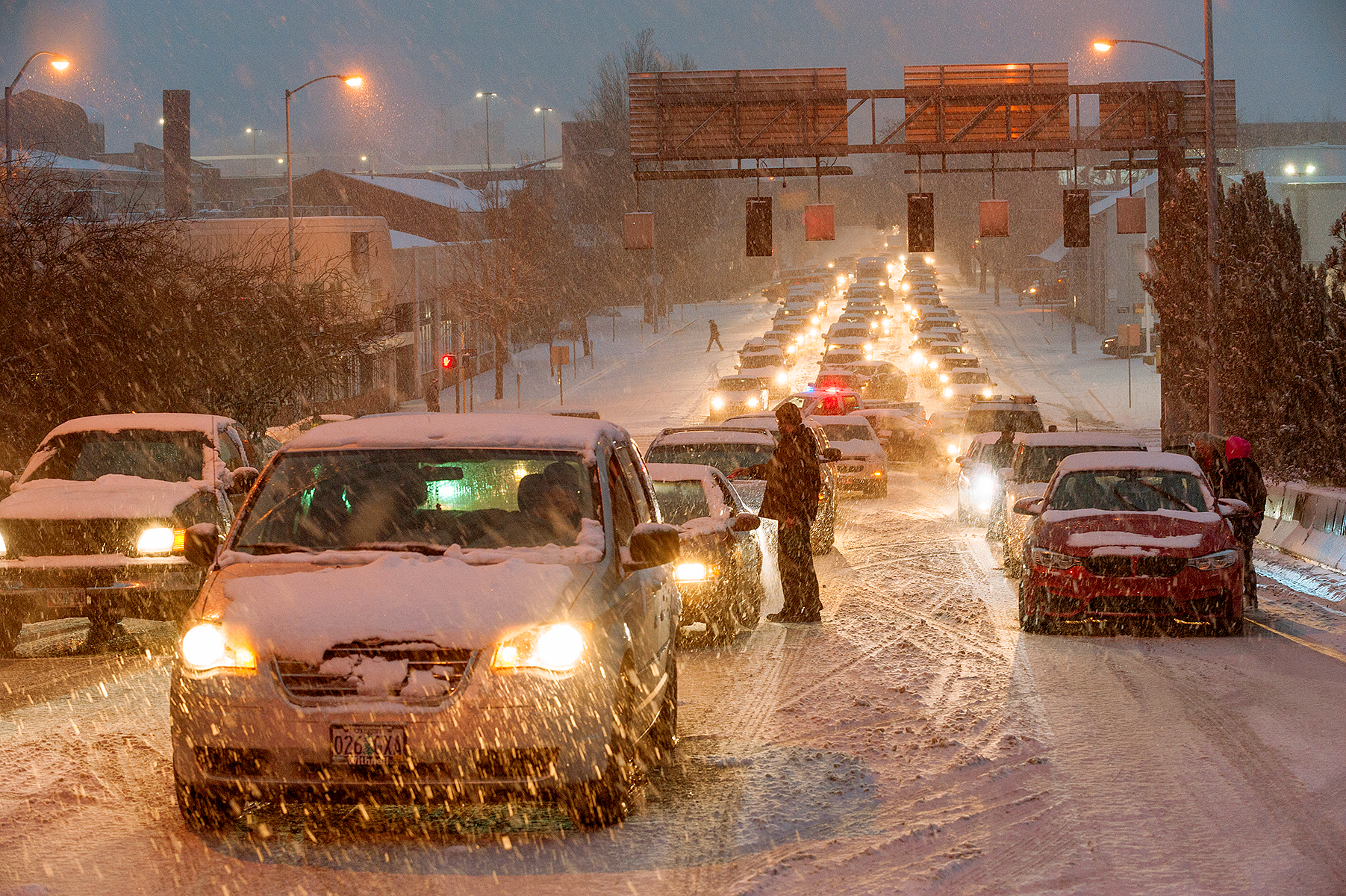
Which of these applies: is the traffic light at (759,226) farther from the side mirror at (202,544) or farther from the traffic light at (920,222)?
the side mirror at (202,544)

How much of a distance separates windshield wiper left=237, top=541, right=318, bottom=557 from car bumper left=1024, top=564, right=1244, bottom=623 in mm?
7423

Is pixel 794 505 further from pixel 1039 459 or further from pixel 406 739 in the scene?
pixel 406 739

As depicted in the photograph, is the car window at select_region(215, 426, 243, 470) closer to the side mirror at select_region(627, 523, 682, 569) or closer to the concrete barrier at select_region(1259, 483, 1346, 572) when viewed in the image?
the side mirror at select_region(627, 523, 682, 569)

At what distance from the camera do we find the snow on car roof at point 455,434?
7.84m

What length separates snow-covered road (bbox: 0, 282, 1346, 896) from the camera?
6.47 metres

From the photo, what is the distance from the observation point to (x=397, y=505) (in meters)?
7.91

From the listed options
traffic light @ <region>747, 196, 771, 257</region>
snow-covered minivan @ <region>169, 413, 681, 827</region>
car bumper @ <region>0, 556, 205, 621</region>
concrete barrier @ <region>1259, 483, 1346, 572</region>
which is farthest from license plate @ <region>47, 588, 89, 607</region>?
traffic light @ <region>747, 196, 771, 257</region>

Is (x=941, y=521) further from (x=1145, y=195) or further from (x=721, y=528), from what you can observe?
(x=1145, y=195)

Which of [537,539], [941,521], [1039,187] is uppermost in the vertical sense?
[1039,187]

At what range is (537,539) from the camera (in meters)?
7.66

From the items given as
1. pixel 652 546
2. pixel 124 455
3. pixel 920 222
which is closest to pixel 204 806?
pixel 652 546

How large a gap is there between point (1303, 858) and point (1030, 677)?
14.8ft

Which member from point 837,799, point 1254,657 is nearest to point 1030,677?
point 1254,657

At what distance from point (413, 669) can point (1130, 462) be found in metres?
9.46
